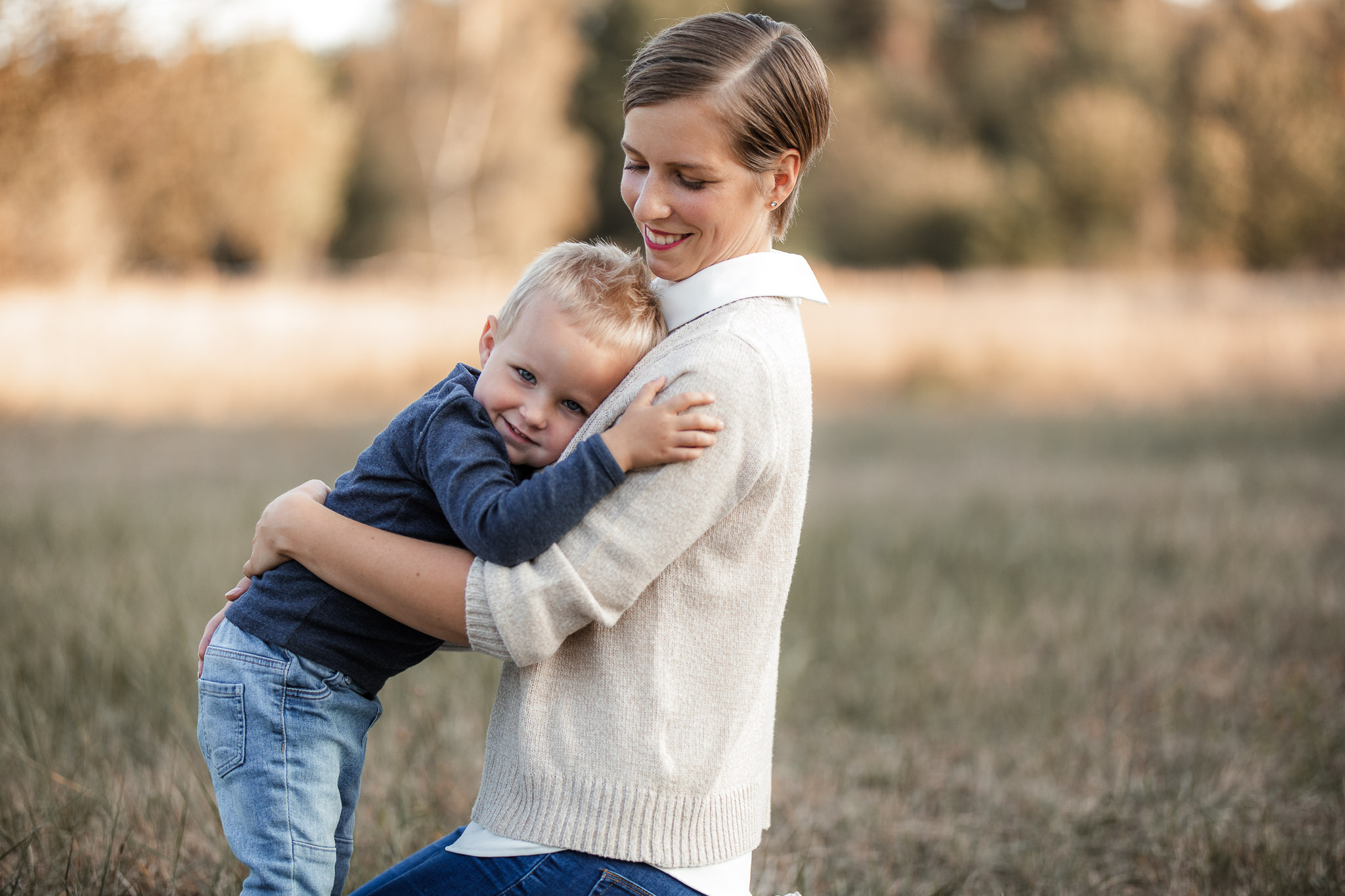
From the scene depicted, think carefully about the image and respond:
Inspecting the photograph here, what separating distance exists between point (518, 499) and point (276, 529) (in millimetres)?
410

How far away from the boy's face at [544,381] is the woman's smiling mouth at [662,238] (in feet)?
0.58

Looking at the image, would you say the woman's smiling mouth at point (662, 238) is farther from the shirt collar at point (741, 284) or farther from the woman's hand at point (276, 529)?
the woman's hand at point (276, 529)

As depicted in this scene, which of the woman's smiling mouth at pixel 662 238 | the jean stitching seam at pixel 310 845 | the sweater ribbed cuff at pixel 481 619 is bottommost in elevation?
the jean stitching seam at pixel 310 845

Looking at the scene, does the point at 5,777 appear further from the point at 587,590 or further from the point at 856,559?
the point at 856,559

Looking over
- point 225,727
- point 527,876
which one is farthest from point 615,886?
point 225,727

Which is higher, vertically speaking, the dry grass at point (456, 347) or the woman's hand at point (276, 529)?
the woman's hand at point (276, 529)

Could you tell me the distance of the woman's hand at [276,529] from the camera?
158 cm

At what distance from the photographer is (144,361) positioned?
10852mm

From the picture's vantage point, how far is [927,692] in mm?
4129

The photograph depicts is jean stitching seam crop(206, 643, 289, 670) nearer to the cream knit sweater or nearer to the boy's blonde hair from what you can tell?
the cream knit sweater

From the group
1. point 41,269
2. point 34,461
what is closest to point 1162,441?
point 34,461

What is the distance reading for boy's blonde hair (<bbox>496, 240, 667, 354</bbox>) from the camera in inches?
64.4

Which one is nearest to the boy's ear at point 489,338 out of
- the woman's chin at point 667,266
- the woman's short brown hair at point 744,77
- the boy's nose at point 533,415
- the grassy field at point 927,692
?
the boy's nose at point 533,415

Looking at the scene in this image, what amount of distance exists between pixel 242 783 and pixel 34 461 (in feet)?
23.0
